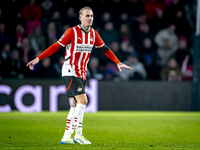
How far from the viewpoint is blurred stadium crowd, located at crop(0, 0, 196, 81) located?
12.2m

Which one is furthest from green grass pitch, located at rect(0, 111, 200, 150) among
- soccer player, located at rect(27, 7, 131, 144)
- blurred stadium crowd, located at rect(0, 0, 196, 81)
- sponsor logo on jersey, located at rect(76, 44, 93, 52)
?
blurred stadium crowd, located at rect(0, 0, 196, 81)

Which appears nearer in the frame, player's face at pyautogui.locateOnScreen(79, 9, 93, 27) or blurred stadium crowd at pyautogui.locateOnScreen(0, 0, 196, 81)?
player's face at pyautogui.locateOnScreen(79, 9, 93, 27)

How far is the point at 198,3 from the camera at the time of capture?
12.5 m

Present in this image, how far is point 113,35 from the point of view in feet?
43.2

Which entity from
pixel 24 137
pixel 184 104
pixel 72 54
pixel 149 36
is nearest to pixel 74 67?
pixel 72 54

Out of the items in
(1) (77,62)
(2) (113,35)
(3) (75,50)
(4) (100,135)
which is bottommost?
(4) (100,135)

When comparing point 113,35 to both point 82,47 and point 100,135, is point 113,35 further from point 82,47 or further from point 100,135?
point 82,47

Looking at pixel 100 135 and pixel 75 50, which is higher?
pixel 75 50

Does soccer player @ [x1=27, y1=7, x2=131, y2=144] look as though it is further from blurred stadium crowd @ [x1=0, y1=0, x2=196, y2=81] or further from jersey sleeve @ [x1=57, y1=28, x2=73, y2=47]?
blurred stadium crowd @ [x1=0, y1=0, x2=196, y2=81]

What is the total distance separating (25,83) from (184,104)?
5112 mm

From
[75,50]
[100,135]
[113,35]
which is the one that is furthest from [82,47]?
[113,35]

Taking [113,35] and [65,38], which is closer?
[65,38]

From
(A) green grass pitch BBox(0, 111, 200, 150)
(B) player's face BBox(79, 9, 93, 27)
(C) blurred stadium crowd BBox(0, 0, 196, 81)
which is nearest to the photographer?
(A) green grass pitch BBox(0, 111, 200, 150)

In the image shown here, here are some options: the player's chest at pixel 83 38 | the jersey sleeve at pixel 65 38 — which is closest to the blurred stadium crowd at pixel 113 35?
the player's chest at pixel 83 38
